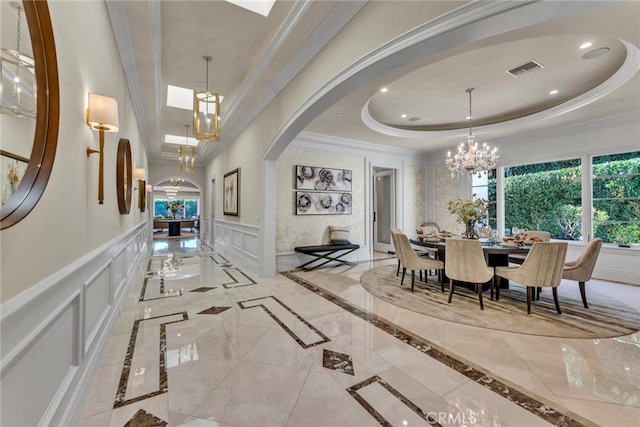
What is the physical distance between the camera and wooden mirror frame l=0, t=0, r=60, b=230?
1.08 meters

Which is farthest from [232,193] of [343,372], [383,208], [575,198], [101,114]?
[575,198]

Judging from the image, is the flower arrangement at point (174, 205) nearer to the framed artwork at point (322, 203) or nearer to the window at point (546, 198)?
the framed artwork at point (322, 203)

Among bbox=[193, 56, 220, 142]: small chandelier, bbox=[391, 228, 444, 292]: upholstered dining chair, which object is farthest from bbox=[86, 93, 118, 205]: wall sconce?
bbox=[391, 228, 444, 292]: upholstered dining chair

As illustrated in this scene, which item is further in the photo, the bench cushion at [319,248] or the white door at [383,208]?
the white door at [383,208]

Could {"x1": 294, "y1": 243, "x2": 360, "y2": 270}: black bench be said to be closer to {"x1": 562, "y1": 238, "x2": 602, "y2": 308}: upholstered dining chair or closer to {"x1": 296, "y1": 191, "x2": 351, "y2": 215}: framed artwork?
{"x1": 296, "y1": 191, "x2": 351, "y2": 215}: framed artwork

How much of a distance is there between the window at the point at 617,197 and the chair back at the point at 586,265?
2.53m

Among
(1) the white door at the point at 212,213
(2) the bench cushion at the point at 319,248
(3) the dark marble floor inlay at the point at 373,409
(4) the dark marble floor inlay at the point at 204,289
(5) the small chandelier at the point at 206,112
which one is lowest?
(3) the dark marble floor inlay at the point at 373,409

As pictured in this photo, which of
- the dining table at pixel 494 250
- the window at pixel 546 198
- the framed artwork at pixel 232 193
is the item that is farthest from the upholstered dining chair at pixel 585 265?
the framed artwork at pixel 232 193

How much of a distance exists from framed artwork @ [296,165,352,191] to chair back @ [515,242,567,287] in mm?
4069

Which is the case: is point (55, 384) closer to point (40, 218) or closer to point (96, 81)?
point (40, 218)

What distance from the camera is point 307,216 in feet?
20.1

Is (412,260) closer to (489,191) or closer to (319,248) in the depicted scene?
(319,248)

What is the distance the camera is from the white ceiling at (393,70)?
2637mm

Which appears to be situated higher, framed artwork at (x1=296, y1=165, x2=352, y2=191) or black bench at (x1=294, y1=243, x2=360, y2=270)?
framed artwork at (x1=296, y1=165, x2=352, y2=191)
